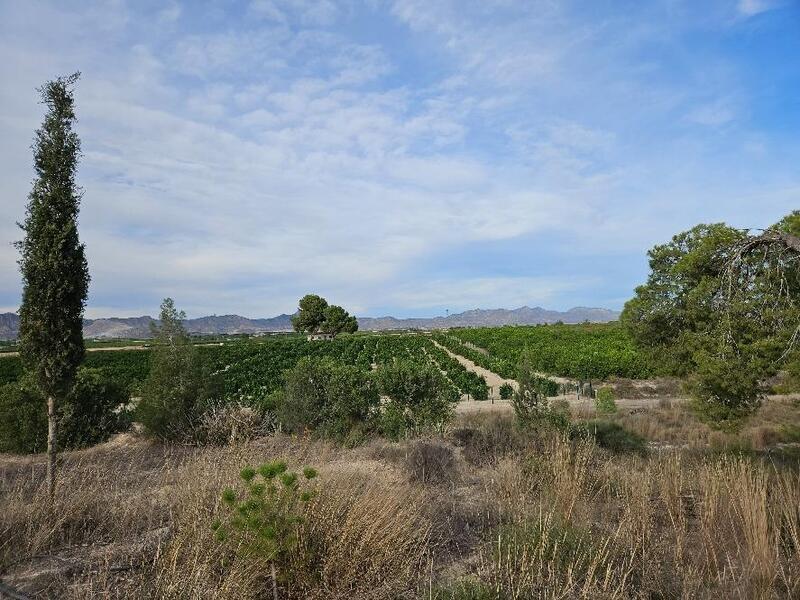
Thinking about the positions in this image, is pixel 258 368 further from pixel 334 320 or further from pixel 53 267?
pixel 334 320

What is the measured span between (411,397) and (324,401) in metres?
2.45

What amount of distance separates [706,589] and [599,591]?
109 centimetres

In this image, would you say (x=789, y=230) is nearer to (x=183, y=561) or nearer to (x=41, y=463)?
(x=183, y=561)

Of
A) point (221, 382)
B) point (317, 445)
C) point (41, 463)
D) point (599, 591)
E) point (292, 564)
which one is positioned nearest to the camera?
point (599, 591)

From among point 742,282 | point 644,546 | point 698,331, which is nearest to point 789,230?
point 742,282

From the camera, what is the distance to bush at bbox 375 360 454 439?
1381cm

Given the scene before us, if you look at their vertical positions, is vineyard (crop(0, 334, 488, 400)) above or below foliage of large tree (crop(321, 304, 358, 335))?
below

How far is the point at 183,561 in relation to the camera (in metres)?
4.18

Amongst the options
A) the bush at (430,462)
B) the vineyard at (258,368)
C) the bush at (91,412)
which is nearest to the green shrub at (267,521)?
the bush at (430,462)

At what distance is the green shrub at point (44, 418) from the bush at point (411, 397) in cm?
800

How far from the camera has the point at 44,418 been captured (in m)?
14.2

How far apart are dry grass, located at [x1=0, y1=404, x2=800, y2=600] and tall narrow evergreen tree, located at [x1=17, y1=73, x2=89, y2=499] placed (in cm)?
161

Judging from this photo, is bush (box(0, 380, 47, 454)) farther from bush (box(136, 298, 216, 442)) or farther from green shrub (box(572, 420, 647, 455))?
green shrub (box(572, 420, 647, 455))

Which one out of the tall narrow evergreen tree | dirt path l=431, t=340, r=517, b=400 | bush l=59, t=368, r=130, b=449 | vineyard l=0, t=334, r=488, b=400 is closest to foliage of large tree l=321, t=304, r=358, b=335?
vineyard l=0, t=334, r=488, b=400
